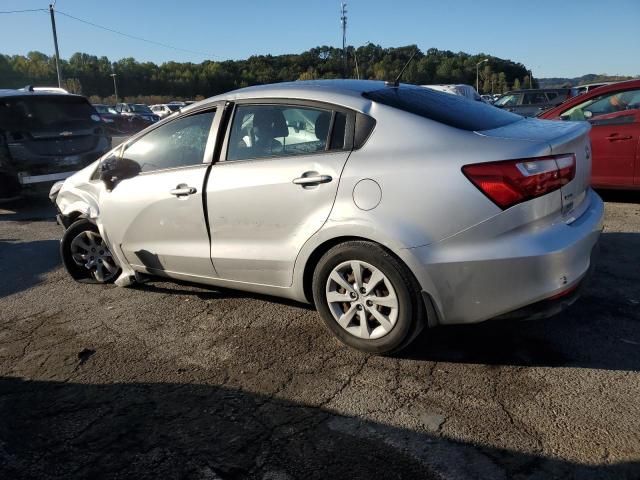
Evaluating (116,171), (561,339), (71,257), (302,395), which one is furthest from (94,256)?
(561,339)

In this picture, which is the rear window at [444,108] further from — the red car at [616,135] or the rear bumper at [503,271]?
the red car at [616,135]

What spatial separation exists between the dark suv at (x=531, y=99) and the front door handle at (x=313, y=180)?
723 inches

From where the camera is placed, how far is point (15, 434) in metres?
2.66

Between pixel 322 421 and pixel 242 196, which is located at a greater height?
pixel 242 196

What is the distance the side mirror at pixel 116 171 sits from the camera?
416 centimetres

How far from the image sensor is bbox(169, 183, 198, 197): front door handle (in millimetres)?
3721

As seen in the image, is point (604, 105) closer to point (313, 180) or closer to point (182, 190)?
point (313, 180)

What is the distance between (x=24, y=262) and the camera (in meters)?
5.73

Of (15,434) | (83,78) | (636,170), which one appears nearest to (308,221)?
(15,434)

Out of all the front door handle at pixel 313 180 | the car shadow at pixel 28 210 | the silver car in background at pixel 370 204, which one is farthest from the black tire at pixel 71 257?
the car shadow at pixel 28 210

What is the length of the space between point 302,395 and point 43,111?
23.8ft

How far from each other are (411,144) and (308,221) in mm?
762

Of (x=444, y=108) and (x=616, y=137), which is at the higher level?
(x=444, y=108)

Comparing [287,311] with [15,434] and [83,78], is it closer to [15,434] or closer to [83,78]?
[15,434]
